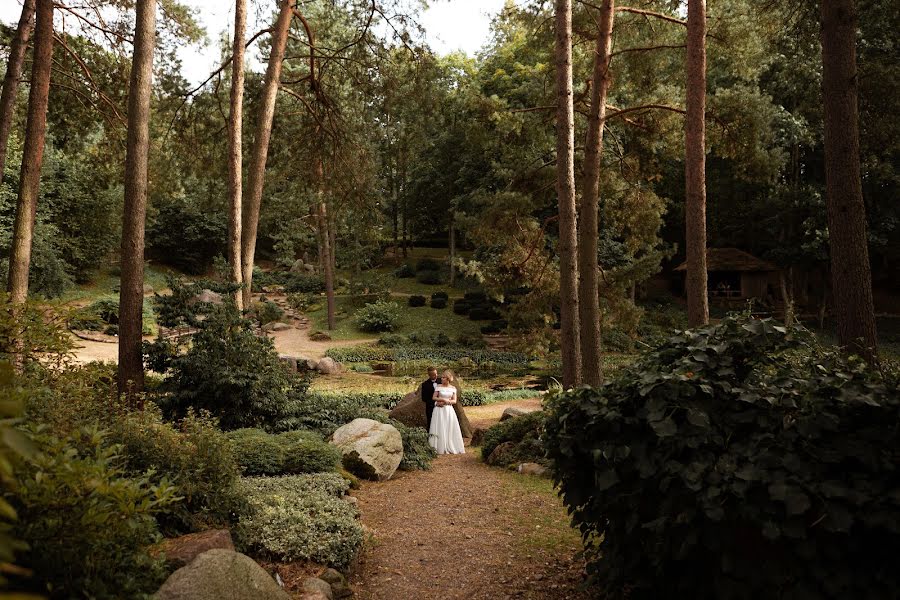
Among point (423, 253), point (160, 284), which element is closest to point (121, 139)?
point (160, 284)

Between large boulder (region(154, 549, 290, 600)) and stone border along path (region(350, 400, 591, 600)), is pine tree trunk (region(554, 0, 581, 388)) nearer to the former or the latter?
stone border along path (region(350, 400, 591, 600))

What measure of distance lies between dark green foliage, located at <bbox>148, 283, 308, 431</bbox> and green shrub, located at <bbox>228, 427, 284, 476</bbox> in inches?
72.3

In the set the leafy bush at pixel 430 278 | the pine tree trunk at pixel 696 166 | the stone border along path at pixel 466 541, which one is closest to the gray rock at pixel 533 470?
the stone border along path at pixel 466 541

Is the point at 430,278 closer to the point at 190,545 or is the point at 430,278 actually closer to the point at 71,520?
the point at 190,545

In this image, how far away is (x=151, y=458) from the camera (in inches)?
193

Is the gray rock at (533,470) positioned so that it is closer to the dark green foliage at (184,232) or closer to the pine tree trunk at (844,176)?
the pine tree trunk at (844,176)

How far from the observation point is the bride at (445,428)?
11.4 meters

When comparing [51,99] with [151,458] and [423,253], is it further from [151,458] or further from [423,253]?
[423,253]

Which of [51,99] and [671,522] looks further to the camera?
[51,99]

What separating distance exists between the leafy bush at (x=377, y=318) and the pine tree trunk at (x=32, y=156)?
740 inches

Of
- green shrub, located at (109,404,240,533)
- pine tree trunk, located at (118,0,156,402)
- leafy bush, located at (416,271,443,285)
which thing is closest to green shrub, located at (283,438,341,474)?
green shrub, located at (109,404,240,533)

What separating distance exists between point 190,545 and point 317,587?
103 centimetres

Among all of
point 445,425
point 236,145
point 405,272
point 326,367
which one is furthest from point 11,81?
point 405,272

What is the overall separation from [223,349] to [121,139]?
6.60 meters
